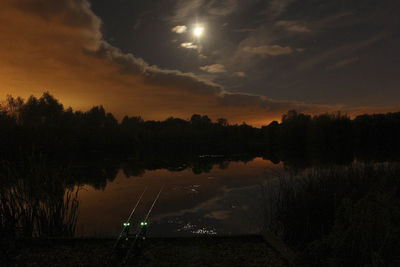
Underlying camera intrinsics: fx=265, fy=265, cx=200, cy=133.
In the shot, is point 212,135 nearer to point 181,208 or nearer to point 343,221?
point 181,208

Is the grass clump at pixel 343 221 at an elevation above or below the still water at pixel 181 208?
above

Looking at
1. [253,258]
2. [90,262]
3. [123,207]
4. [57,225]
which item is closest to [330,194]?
[253,258]

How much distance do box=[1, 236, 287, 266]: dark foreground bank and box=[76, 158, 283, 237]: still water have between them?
857mm

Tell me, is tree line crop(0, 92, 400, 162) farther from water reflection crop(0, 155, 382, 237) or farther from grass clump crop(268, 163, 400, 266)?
grass clump crop(268, 163, 400, 266)

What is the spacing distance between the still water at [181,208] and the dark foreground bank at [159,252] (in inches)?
33.7

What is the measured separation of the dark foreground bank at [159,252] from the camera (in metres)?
4.55

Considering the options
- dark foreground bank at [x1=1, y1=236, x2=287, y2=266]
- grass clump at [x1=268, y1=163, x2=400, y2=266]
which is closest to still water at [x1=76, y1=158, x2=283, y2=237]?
dark foreground bank at [x1=1, y1=236, x2=287, y2=266]

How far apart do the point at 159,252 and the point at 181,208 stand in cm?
644

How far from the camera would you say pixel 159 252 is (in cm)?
501

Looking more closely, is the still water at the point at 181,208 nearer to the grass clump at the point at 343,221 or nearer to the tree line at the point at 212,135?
the grass clump at the point at 343,221

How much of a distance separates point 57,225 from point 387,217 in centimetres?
690

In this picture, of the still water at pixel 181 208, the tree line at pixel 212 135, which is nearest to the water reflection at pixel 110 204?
the still water at pixel 181 208

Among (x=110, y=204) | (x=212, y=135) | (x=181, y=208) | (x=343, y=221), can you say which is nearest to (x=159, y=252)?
(x=343, y=221)

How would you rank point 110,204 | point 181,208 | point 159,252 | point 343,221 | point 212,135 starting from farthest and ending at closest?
point 212,135 < point 110,204 < point 181,208 < point 343,221 < point 159,252
